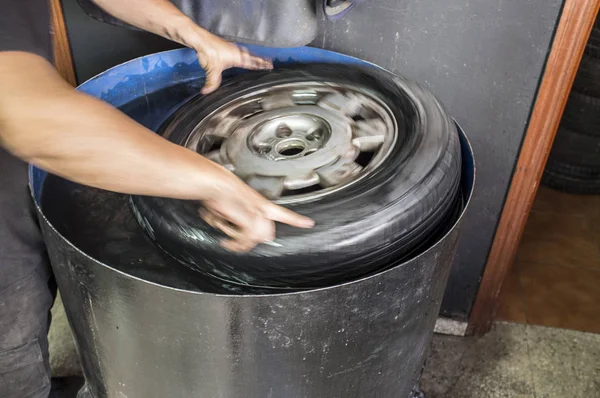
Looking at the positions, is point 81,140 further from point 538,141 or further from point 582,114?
point 582,114

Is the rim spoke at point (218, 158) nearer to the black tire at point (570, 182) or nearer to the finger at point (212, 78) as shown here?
the finger at point (212, 78)

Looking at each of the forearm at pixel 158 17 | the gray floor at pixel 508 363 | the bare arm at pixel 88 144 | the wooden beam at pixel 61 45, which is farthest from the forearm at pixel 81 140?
the gray floor at pixel 508 363

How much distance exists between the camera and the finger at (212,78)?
1090 millimetres

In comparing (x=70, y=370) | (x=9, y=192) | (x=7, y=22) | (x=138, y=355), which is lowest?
A: (x=70, y=370)

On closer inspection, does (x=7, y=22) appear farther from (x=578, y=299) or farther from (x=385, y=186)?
(x=578, y=299)

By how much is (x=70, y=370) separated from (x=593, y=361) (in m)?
1.38

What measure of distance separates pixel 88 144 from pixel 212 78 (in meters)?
0.48

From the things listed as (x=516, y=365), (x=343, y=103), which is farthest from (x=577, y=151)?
(x=343, y=103)

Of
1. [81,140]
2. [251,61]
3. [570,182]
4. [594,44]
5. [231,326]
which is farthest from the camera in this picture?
[570,182]

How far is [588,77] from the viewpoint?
198cm

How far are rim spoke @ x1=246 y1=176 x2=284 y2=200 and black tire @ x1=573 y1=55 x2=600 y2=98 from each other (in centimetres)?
144

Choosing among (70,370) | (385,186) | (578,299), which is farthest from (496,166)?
(70,370)

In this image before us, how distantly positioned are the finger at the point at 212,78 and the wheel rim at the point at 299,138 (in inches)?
2.0

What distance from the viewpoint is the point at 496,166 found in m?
1.34
